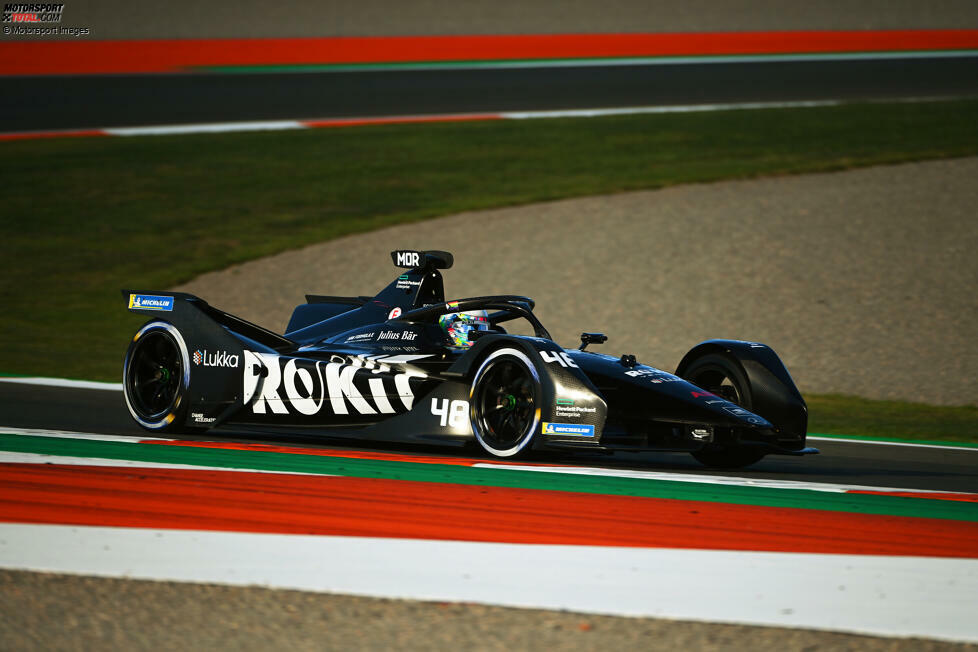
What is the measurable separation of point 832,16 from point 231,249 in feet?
84.3

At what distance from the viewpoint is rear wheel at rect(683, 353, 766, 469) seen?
7984 millimetres

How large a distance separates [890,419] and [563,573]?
322 inches

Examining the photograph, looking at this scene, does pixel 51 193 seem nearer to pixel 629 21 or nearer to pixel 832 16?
pixel 629 21

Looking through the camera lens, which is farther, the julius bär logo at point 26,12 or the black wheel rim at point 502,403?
the julius bär logo at point 26,12

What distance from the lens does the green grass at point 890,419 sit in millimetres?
11359

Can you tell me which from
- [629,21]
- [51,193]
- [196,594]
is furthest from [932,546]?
[629,21]

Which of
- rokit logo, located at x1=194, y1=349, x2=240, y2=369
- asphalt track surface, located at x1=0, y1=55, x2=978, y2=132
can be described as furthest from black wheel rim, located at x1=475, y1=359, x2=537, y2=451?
asphalt track surface, located at x1=0, y1=55, x2=978, y2=132

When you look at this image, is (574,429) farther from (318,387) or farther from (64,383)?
(64,383)

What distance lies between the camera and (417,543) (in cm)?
505

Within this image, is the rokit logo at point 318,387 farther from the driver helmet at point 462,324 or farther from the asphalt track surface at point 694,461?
the driver helmet at point 462,324

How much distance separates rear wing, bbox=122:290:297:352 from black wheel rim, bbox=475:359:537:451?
1677mm

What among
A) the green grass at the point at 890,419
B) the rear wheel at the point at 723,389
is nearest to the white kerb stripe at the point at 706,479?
the rear wheel at the point at 723,389

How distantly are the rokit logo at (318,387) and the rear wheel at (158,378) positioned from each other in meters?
0.49

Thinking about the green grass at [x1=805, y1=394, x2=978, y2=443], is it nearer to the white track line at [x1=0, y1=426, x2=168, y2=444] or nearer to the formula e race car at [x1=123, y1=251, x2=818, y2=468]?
the formula e race car at [x1=123, y1=251, x2=818, y2=468]
